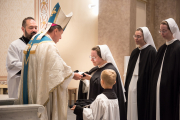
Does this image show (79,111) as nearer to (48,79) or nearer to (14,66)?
(48,79)

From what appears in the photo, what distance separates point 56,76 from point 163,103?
182 centimetres

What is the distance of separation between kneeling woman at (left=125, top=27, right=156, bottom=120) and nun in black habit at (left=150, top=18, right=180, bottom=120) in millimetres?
275

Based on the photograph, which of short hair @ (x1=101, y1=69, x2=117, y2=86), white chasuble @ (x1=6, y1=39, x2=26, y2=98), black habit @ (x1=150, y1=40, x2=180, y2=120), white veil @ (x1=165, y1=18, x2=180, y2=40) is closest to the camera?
short hair @ (x1=101, y1=69, x2=117, y2=86)

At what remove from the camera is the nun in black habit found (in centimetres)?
330

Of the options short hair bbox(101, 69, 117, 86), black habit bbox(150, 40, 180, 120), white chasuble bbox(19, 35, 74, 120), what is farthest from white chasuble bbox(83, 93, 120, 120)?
black habit bbox(150, 40, 180, 120)

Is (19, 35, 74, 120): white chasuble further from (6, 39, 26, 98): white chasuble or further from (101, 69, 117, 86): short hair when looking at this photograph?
(6, 39, 26, 98): white chasuble

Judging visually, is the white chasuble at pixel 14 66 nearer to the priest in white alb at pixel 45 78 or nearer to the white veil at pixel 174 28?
the priest in white alb at pixel 45 78

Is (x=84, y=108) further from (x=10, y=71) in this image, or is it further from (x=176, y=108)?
(x=10, y=71)

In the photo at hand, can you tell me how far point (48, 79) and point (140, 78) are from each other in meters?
1.94

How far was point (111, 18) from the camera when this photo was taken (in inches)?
262

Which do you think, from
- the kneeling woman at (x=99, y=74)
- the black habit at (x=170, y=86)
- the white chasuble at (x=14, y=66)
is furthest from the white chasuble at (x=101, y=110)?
the white chasuble at (x=14, y=66)

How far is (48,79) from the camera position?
107 inches

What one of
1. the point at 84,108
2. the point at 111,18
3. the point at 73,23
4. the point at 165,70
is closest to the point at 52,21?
the point at 84,108

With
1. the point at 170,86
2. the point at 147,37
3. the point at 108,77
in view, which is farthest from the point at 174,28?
the point at 108,77
